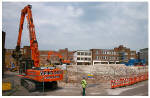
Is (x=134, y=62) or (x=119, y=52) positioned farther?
(x=119, y=52)

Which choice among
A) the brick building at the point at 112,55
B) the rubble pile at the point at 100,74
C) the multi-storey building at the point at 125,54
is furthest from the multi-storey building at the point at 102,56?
the rubble pile at the point at 100,74

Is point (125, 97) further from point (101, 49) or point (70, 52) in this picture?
point (70, 52)

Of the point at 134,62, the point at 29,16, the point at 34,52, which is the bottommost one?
the point at 134,62

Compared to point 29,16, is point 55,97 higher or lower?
lower

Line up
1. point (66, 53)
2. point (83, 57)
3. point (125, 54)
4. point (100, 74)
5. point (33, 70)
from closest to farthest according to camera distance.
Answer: point (33, 70) < point (100, 74) < point (83, 57) < point (125, 54) < point (66, 53)

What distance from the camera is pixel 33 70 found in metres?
12.5

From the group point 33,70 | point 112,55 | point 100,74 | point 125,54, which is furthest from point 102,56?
point 33,70

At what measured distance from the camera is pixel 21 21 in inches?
926

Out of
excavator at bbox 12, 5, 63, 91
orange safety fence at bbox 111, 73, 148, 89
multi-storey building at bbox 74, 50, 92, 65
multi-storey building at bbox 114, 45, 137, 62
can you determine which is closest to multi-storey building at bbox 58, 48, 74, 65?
multi-storey building at bbox 74, 50, 92, 65

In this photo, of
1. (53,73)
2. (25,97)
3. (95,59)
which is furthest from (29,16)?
(95,59)

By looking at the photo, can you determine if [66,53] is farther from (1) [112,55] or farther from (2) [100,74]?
(2) [100,74]

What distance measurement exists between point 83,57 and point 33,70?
51.0m

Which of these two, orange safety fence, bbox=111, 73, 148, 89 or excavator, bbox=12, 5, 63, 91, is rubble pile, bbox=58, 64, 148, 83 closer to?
orange safety fence, bbox=111, 73, 148, 89

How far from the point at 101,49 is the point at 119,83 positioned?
50056 millimetres
